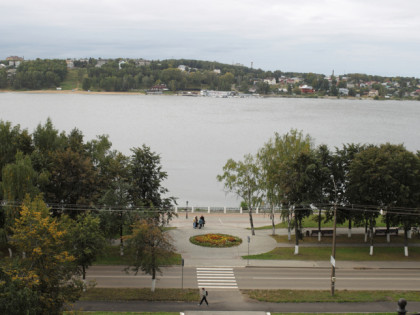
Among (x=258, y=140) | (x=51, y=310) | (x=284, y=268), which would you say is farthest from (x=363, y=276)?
(x=258, y=140)

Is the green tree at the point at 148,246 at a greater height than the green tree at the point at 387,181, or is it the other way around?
the green tree at the point at 387,181

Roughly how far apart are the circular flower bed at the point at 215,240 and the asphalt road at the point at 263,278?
467 centimetres

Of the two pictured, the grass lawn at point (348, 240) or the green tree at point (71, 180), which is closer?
the green tree at point (71, 180)

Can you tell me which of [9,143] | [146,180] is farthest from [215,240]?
[9,143]

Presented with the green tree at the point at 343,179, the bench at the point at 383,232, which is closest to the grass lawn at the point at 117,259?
the green tree at the point at 343,179

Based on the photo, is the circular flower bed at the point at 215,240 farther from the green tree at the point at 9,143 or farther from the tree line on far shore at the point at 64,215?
the green tree at the point at 9,143

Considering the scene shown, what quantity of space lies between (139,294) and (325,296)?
1021cm

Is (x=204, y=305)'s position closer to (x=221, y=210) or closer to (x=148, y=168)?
(x=148, y=168)

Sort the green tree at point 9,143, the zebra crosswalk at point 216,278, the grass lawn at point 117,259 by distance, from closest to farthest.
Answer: the zebra crosswalk at point 216,278 < the grass lawn at point 117,259 < the green tree at point 9,143

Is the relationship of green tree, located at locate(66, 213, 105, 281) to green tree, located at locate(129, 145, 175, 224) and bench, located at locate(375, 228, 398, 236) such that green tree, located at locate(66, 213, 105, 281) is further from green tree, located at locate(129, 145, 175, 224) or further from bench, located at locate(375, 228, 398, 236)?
bench, located at locate(375, 228, 398, 236)

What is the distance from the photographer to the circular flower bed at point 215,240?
114ft

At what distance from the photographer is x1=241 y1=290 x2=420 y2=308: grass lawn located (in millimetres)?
24938

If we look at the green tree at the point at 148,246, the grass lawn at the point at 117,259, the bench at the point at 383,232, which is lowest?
the grass lawn at the point at 117,259

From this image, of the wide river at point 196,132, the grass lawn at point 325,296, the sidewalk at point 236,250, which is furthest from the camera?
the wide river at point 196,132
